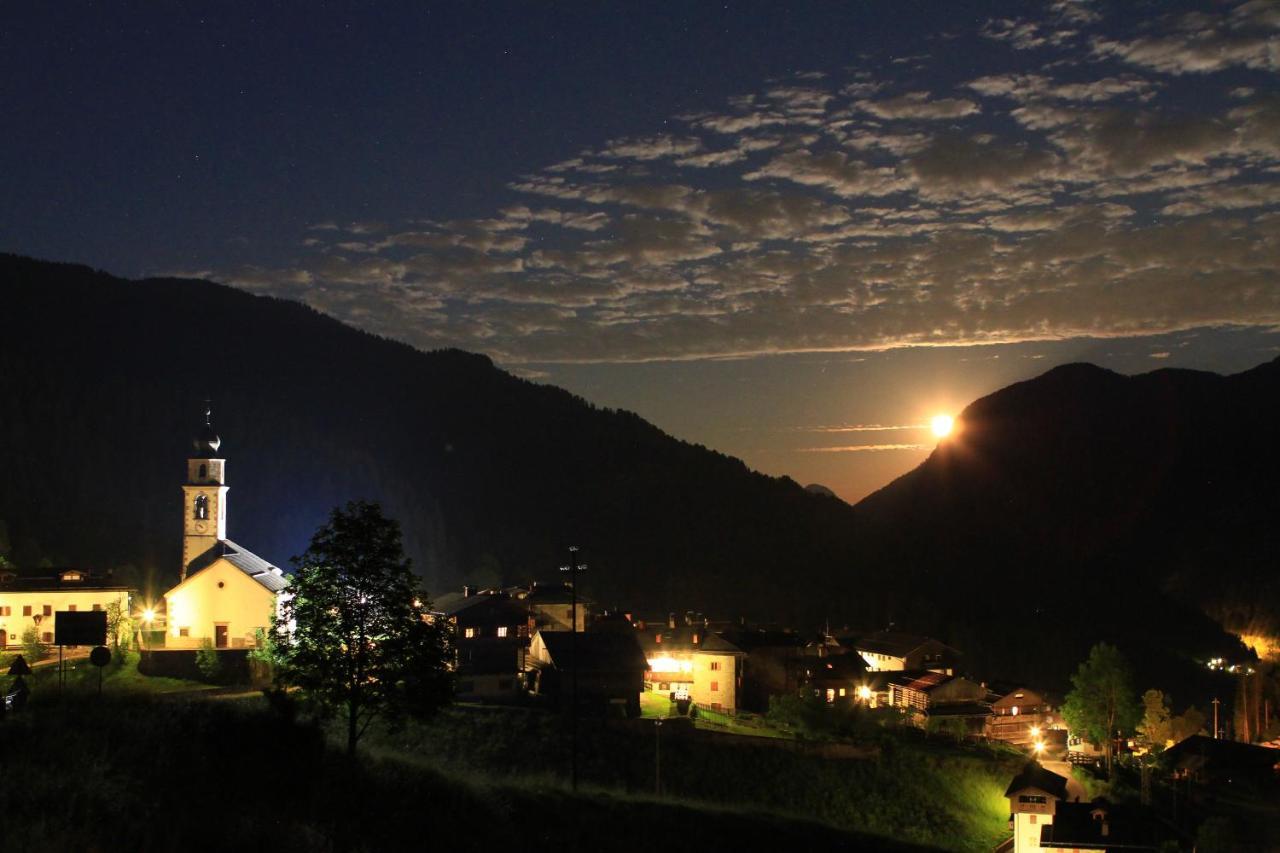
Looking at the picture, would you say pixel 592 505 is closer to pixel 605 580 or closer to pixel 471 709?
pixel 605 580

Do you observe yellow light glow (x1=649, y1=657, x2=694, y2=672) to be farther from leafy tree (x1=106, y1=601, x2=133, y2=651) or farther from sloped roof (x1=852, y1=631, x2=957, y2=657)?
leafy tree (x1=106, y1=601, x2=133, y2=651)

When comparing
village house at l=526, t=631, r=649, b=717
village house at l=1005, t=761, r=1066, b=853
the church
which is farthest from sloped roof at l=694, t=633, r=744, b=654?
the church

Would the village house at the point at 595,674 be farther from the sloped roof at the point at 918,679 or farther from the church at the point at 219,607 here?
the sloped roof at the point at 918,679

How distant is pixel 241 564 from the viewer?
60.6 m

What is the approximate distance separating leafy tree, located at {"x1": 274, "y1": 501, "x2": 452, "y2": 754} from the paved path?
4056 centimetres

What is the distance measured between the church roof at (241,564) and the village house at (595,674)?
15483mm

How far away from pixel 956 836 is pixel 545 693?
2304 centimetres

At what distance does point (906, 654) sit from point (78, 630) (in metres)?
64.6

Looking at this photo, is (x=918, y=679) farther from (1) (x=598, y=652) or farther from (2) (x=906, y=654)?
(1) (x=598, y=652)

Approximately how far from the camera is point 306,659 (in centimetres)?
3291

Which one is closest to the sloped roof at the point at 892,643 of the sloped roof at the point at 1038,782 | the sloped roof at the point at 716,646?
the sloped roof at the point at 716,646

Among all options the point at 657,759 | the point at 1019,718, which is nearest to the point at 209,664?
the point at 657,759

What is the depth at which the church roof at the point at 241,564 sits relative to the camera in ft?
197

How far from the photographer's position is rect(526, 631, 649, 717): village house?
60.9m
